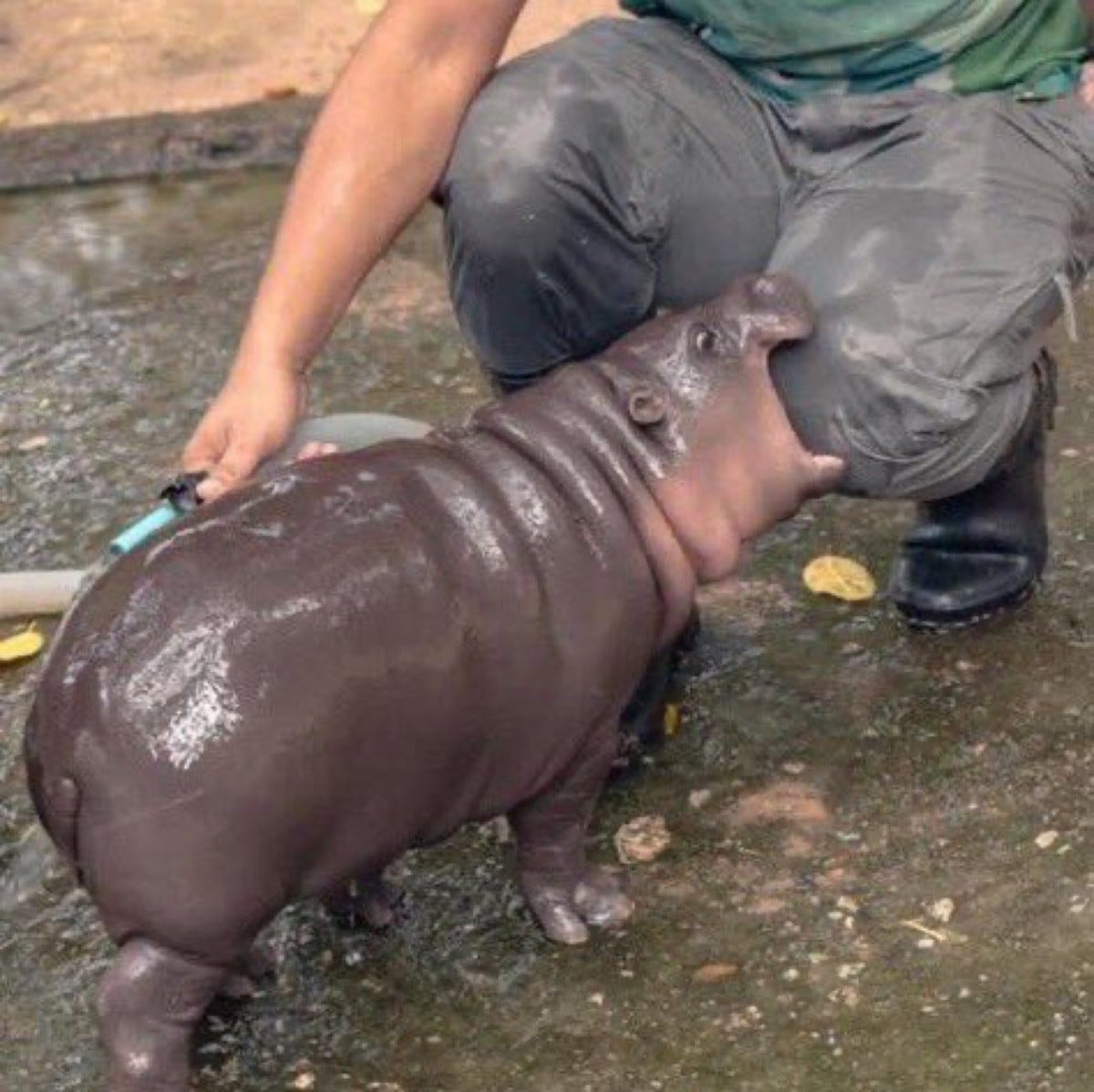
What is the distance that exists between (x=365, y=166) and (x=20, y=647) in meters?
1.02

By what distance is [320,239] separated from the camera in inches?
128

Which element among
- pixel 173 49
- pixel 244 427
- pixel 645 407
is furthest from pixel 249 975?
pixel 173 49

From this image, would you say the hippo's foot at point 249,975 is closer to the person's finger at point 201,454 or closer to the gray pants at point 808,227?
the person's finger at point 201,454

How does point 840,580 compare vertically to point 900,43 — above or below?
below

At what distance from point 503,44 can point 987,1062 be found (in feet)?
5.24

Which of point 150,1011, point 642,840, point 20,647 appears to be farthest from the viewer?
point 20,647

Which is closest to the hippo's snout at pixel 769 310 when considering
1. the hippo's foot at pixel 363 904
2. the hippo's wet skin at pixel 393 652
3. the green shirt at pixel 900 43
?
the hippo's wet skin at pixel 393 652

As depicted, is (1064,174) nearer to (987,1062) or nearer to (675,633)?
(675,633)

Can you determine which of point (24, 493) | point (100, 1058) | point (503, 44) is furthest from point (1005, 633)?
point (24, 493)

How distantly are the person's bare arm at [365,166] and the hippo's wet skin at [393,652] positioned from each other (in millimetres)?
378

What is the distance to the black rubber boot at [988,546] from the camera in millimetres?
3598

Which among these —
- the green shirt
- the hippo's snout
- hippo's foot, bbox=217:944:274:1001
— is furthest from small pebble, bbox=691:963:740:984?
the green shirt

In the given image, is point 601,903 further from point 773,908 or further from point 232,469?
point 232,469

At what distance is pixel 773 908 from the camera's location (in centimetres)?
307
